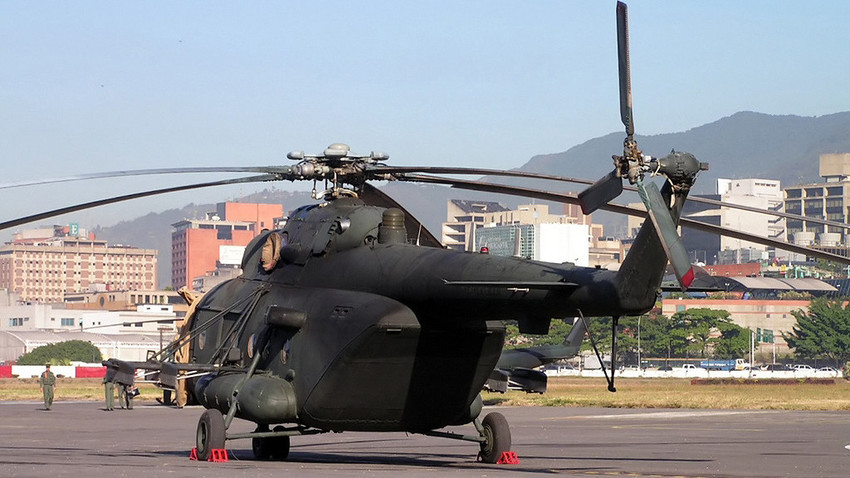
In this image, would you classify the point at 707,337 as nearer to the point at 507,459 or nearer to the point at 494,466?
the point at 507,459

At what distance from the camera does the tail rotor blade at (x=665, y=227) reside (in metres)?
16.0

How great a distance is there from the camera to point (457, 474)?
58.9ft

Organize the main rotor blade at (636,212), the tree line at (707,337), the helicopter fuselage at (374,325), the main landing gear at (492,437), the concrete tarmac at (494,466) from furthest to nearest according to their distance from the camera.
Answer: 1. the tree line at (707,337)
2. the main landing gear at (492,437)
3. the helicopter fuselage at (374,325)
4. the concrete tarmac at (494,466)
5. the main rotor blade at (636,212)

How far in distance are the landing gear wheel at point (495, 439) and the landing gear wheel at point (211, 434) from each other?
461 centimetres

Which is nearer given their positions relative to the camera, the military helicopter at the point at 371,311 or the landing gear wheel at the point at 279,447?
the military helicopter at the point at 371,311

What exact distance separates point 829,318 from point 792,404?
124202 mm

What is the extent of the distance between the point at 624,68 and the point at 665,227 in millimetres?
2370

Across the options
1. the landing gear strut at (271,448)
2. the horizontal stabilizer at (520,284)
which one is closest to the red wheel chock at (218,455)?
the landing gear strut at (271,448)

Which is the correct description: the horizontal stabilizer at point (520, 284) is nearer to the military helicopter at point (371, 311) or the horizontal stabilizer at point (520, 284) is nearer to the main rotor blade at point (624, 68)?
the military helicopter at point (371, 311)

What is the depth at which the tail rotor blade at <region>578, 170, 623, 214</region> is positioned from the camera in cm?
1616

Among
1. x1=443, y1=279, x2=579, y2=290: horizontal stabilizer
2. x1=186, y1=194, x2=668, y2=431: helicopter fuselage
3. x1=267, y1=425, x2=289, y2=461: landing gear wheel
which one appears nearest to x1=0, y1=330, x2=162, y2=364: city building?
x1=267, y1=425, x2=289, y2=461: landing gear wheel

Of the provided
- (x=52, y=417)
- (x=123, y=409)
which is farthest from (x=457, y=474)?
(x=123, y=409)

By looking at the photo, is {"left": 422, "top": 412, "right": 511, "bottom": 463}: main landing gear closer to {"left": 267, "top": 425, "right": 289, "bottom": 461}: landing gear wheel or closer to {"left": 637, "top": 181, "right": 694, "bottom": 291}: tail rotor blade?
{"left": 267, "top": 425, "right": 289, "bottom": 461}: landing gear wheel

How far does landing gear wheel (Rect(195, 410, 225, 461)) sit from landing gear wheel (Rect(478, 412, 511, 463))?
461cm
